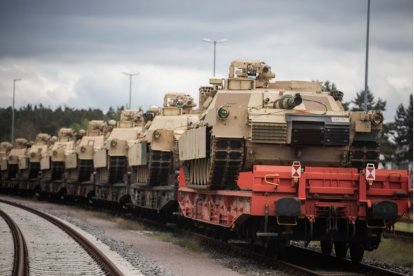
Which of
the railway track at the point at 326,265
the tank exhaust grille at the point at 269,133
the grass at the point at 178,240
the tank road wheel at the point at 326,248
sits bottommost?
the railway track at the point at 326,265

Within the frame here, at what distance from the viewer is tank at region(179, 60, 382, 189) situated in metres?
20.5

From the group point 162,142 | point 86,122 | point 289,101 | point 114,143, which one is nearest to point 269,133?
point 289,101

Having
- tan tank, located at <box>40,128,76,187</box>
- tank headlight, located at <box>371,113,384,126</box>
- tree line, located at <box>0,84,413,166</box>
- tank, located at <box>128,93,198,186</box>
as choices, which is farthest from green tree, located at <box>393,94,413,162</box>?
tank headlight, located at <box>371,113,384,126</box>

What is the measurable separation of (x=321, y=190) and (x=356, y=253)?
2292 mm

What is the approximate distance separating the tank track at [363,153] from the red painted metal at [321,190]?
6.07 ft

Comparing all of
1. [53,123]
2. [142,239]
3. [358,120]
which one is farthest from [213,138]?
[53,123]

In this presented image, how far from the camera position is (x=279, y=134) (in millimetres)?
20625

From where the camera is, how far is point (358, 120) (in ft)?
68.8

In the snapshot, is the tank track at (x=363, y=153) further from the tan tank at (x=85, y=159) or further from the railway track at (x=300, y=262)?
the tan tank at (x=85, y=159)

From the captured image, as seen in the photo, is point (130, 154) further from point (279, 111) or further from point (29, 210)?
point (279, 111)

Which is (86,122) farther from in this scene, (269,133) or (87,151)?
(269,133)

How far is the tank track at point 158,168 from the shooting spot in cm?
3262

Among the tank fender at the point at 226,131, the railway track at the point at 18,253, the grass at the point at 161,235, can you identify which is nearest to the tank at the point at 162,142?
the grass at the point at 161,235

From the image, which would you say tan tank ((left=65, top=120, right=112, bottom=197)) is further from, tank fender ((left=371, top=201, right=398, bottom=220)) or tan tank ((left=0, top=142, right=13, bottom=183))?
tank fender ((left=371, top=201, right=398, bottom=220))
